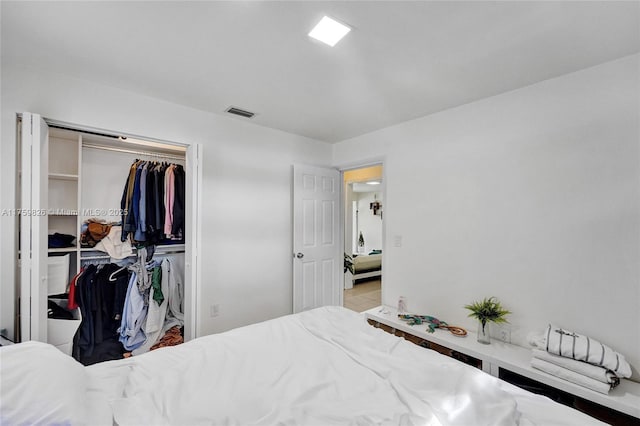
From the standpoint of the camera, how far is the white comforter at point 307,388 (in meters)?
0.99

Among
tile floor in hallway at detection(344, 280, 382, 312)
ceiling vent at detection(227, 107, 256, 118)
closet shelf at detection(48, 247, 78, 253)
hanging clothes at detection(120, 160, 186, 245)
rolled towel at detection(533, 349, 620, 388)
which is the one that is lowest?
tile floor in hallway at detection(344, 280, 382, 312)

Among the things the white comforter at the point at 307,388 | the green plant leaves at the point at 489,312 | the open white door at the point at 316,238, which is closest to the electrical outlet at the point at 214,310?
the open white door at the point at 316,238

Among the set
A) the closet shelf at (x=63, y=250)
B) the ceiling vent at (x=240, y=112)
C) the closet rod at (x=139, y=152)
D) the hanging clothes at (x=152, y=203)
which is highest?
the ceiling vent at (x=240, y=112)

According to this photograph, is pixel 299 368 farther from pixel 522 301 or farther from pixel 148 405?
pixel 522 301

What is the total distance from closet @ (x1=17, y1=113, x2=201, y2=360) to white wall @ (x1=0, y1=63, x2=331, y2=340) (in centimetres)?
11

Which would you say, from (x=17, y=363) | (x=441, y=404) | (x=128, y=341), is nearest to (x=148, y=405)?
(x=17, y=363)

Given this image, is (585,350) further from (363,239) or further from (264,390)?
(363,239)

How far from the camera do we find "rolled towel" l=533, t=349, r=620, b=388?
5.07 ft

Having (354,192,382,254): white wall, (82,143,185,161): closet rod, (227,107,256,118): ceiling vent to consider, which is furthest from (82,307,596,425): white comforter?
(354,192,382,254): white wall

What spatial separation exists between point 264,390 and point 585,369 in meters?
1.87

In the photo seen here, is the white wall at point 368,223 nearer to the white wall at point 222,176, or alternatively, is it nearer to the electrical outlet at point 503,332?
the white wall at point 222,176

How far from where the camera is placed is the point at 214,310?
8.77 ft

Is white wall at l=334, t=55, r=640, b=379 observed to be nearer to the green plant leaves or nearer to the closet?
the green plant leaves

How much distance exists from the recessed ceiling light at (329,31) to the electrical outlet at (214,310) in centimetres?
246
